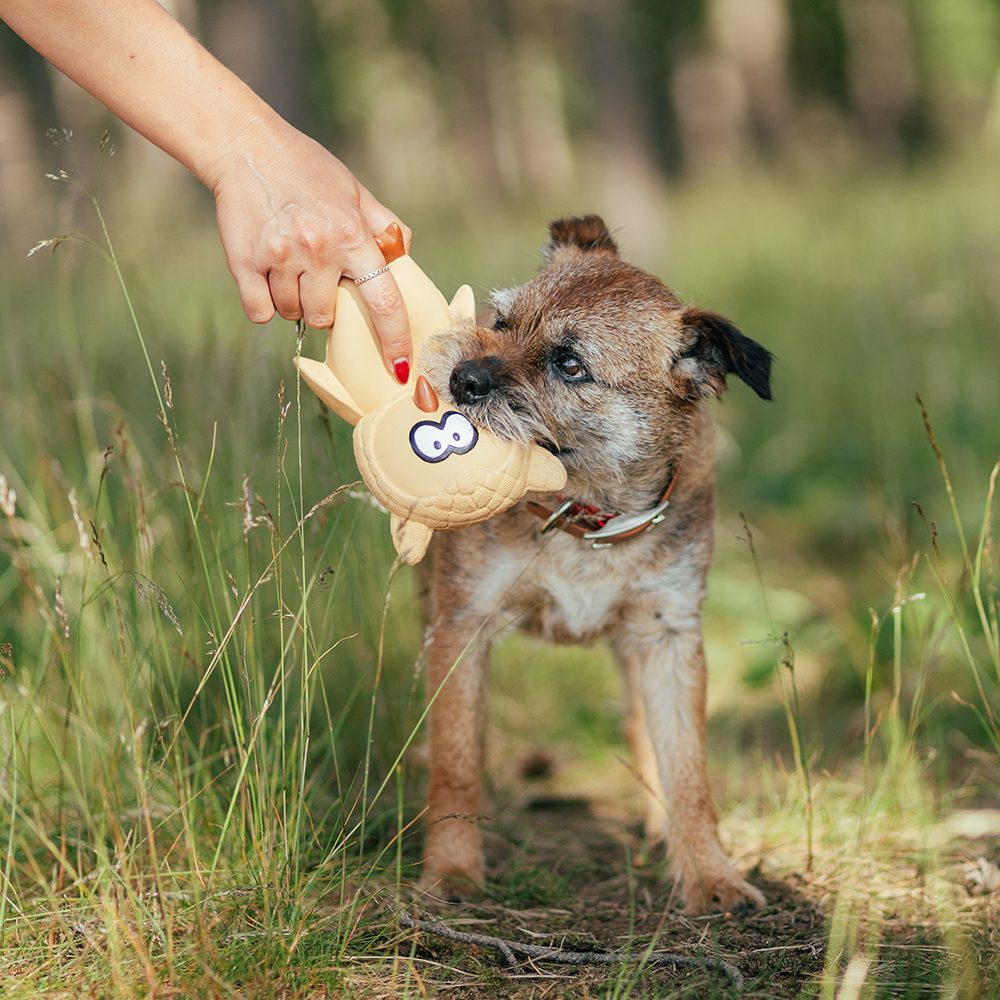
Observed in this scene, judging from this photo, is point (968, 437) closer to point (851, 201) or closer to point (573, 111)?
point (851, 201)

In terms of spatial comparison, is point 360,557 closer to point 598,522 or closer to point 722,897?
point 598,522

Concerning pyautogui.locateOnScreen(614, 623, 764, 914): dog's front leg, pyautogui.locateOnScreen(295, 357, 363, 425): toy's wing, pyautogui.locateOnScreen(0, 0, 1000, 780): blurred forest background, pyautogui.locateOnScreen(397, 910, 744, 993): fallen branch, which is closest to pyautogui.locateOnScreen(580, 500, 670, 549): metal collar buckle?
pyautogui.locateOnScreen(614, 623, 764, 914): dog's front leg

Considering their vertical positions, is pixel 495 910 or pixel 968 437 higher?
pixel 968 437

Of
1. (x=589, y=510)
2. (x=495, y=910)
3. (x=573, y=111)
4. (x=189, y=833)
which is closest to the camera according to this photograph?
(x=189, y=833)

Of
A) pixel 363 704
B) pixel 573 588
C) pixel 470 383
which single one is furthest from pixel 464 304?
pixel 363 704

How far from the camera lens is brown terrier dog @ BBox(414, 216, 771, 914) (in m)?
2.44

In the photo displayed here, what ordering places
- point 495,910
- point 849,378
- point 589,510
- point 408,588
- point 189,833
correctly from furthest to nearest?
1. point 849,378
2. point 408,588
3. point 589,510
4. point 495,910
5. point 189,833

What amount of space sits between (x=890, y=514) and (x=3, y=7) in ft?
9.67

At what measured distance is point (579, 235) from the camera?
3125mm

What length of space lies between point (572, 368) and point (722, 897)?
1397 mm

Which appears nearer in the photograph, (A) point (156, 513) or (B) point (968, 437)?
(A) point (156, 513)

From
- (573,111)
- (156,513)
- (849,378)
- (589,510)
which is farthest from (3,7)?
(573,111)

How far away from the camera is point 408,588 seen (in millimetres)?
3461

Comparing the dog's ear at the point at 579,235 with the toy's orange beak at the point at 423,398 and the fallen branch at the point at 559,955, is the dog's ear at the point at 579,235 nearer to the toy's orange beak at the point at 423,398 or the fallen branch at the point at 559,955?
the toy's orange beak at the point at 423,398
